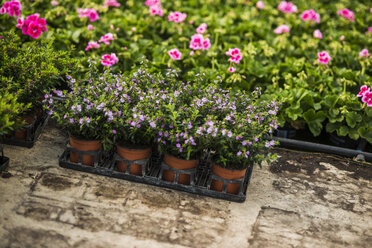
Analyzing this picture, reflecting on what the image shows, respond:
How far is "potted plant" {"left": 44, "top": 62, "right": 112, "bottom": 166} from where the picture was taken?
3.47m

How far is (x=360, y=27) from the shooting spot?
6.77 metres

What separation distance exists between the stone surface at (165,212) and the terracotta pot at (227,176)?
0.12m

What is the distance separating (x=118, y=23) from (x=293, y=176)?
3130 mm

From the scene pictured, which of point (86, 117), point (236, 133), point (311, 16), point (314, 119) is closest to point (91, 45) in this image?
point (86, 117)

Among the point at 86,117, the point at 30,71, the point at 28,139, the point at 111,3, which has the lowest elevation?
the point at 28,139

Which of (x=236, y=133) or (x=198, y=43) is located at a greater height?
(x=198, y=43)

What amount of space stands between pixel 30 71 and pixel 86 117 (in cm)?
80

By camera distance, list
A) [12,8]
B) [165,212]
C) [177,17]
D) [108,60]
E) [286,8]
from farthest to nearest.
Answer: [286,8] < [177,17] < [12,8] < [108,60] < [165,212]

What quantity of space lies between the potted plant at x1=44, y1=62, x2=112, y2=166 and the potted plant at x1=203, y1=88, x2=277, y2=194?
85 centimetres

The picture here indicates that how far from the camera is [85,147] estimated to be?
364cm

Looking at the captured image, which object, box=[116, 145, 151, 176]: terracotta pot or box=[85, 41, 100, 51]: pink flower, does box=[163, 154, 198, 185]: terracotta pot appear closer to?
box=[116, 145, 151, 176]: terracotta pot

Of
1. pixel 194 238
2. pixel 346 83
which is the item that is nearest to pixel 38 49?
pixel 194 238

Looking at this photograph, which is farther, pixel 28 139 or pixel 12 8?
pixel 12 8

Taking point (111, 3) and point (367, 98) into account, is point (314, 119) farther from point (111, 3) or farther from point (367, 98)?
point (111, 3)
